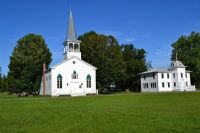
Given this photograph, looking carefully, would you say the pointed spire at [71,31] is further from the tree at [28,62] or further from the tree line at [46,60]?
the tree at [28,62]

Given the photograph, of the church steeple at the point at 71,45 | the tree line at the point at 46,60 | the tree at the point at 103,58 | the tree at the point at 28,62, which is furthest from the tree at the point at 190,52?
the tree at the point at 28,62

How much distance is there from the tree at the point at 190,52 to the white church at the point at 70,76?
122 ft

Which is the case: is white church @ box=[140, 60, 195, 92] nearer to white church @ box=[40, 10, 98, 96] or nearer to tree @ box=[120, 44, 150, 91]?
tree @ box=[120, 44, 150, 91]

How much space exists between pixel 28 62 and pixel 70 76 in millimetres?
12843

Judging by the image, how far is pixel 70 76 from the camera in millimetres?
57906

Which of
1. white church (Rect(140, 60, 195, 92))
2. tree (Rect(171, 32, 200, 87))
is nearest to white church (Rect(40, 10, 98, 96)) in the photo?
white church (Rect(140, 60, 195, 92))

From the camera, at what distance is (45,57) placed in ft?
234

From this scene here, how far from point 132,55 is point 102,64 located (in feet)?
88.4

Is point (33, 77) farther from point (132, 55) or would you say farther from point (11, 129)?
point (11, 129)

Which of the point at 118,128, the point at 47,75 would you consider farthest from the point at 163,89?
the point at 118,128

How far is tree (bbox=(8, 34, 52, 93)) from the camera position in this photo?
64.1 metres

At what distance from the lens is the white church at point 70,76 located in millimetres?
56312

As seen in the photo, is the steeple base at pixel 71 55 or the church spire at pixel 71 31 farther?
the church spire at pixel 71 31

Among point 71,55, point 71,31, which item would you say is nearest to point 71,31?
point 71,31
